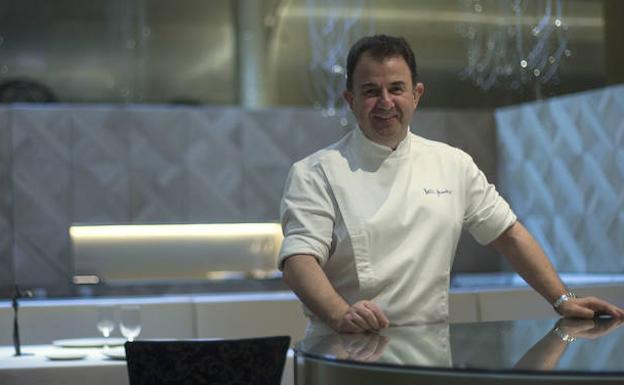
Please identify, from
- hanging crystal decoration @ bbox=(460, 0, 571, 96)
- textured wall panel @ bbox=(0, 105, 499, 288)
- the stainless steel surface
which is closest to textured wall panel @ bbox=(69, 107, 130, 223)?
textured wall panel @ bbox=(0, 105, 499, 288)

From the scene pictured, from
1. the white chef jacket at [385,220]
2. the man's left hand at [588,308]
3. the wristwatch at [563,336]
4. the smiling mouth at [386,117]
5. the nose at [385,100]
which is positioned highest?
the nose at [385,100]

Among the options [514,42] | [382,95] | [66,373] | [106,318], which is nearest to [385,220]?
[382,95]

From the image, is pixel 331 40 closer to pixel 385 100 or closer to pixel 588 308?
pixel 385 100

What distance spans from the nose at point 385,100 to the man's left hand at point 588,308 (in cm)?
49

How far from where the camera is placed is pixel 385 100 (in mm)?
2080

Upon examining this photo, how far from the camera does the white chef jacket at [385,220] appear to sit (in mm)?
2109

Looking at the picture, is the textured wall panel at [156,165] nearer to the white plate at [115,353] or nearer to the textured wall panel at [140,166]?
the textured wall panel at [140,166]

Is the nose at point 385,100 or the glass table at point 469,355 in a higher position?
the nose at point 385,100

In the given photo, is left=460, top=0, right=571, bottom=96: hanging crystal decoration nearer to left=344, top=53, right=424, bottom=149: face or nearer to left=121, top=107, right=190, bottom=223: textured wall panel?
left=121, top=107, right=190, bottom=223: textured wall panel

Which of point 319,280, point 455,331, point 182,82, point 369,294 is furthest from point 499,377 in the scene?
point 182,82

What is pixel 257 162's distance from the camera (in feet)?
24.7

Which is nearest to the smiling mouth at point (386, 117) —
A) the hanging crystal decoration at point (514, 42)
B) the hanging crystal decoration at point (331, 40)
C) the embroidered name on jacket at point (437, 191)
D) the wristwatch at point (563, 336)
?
the embroidered name on jacket at point (437, 191)

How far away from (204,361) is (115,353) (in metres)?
1.01

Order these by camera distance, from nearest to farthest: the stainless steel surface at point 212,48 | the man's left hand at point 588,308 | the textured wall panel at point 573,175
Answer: the man's left hand at point 588,308 → the textured wall panel at point 573,175 → the stainless steel surface at point 212,48
